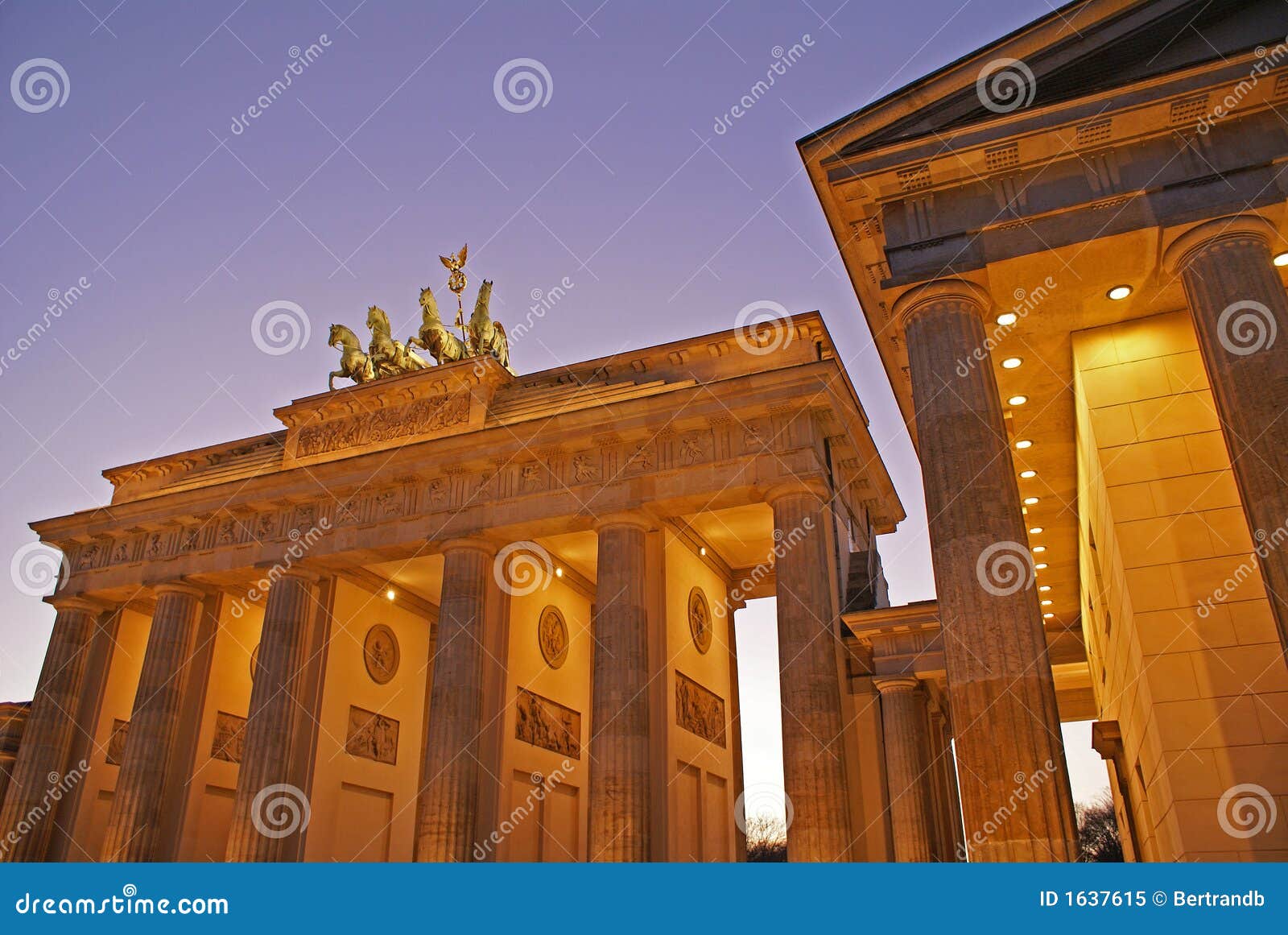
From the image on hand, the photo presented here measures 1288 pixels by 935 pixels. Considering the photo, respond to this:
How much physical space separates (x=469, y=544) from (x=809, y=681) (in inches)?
380

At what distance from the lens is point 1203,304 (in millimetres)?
12562

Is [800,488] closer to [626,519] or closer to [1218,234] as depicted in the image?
[626,519]

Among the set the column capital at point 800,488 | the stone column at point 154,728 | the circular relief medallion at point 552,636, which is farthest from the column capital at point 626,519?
the stone column at point 154,728

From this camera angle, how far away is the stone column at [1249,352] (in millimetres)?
11039

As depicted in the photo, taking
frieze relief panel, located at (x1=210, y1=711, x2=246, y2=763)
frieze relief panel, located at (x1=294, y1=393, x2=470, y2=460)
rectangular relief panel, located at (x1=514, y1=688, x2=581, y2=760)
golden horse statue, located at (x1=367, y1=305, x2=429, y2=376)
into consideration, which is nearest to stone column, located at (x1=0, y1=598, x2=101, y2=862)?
frieze relief panel, located at (x1=210, y1=711, x2=246, y2=763)

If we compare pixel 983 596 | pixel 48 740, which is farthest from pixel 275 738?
pixel 983 596

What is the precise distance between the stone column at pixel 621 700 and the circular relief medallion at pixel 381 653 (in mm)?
9718

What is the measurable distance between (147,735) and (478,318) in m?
15.1

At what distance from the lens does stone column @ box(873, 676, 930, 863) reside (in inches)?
824

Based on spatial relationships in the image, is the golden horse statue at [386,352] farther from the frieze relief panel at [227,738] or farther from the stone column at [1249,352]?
the stone column at [1249,352]

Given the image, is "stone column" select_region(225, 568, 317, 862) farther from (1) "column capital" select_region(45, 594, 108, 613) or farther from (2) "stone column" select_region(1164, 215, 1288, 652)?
(2) "stone column" select_region(1164, 215, 1288, 652)

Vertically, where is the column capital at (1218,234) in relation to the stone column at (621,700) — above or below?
above

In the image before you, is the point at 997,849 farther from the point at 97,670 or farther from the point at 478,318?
the point at 97,670

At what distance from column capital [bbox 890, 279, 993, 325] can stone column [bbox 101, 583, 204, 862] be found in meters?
23.5
